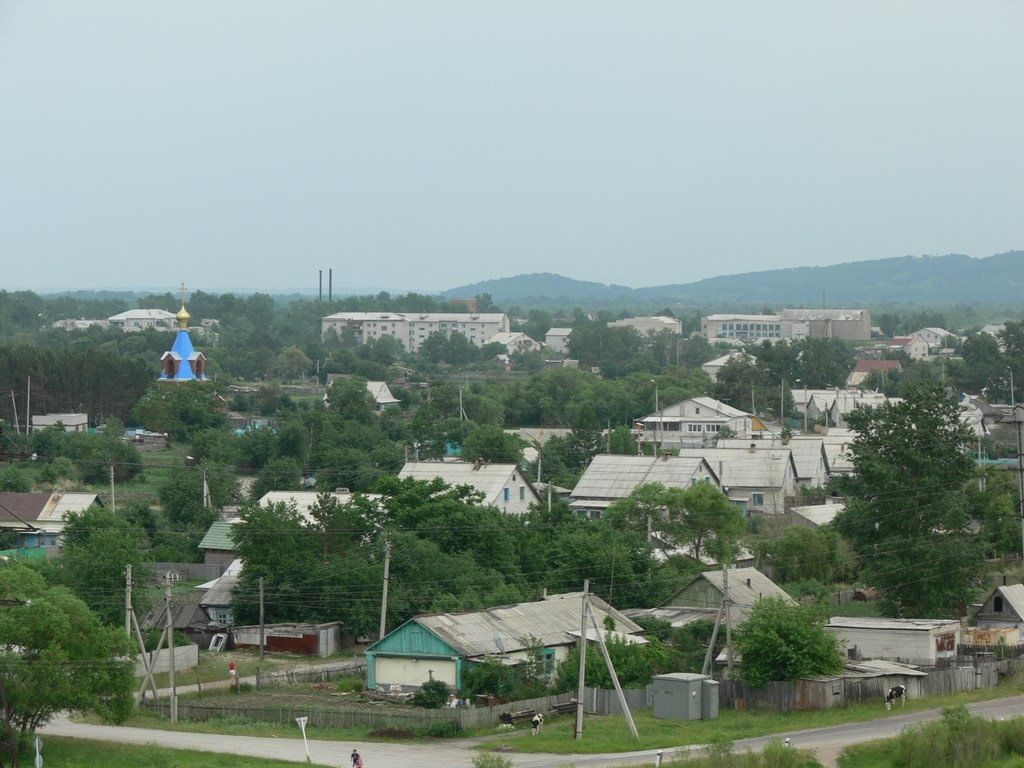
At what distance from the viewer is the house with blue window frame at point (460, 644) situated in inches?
1120

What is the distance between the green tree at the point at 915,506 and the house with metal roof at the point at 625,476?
12669 millimetres

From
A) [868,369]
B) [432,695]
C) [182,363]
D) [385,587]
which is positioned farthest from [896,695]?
[868,369]

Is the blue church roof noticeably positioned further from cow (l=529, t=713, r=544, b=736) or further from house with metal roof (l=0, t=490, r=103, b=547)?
cow (l=529, t=713, r=544, b=736)

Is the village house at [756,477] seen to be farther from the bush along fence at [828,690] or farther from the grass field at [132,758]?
the grass field at [132,758]

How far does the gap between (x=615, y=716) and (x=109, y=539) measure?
41.9 feet

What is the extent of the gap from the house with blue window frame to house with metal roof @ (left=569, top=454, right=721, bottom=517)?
62.0 ft

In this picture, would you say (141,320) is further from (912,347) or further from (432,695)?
(432,695)

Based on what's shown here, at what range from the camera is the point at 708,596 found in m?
34.8

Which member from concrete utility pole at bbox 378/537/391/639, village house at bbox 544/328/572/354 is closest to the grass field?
concrete utility pole at bbox 378/537/391/639

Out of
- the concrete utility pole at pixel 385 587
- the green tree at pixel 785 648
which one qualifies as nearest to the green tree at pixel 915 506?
the green tree at pixel 785 648

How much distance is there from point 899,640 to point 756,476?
77.3 ft

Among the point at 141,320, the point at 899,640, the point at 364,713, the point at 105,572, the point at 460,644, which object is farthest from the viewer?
the point at 141,320

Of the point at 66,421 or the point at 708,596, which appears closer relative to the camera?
the point at 708,596

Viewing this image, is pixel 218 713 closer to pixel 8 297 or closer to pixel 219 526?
pixel 219 526
